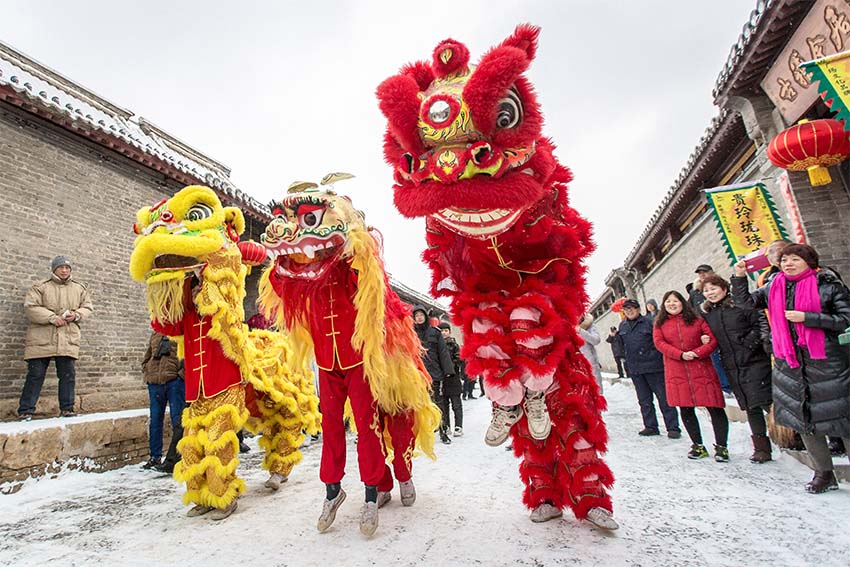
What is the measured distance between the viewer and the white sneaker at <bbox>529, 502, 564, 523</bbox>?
2336mm

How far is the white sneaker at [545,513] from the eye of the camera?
2336 mm

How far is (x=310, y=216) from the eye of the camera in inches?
105

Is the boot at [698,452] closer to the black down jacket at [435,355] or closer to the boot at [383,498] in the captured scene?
the boot at [383,498]

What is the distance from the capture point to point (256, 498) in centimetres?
324

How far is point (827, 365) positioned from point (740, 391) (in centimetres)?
105

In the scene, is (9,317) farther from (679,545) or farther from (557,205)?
(679,545)

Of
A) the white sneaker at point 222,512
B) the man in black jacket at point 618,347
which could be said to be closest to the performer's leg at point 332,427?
the white sneaker at point 222,512

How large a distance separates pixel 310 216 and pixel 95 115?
25.6 feet

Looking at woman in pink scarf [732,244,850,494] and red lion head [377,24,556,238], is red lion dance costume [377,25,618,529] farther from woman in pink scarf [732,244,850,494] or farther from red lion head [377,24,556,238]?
woman in pink scarf [732,244,850,494]

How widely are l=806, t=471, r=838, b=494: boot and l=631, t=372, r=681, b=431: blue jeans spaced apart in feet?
→ 7.18

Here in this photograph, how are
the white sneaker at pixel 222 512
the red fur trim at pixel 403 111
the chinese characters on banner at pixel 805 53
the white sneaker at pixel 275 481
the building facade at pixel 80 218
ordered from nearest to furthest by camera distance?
1. the red fur trim at pixel 403 111
2. the white sneaker at pixel 222 512
3. the white sneaker at pixel 275 481
4. the chinese characters on banner at pixel 805 53
5. the building facade at pixel 80 218

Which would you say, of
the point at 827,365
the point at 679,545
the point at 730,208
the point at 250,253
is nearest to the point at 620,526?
the point at 679,545

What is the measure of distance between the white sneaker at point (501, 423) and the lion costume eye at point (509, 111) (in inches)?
53.1

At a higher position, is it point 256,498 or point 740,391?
point 740,391
